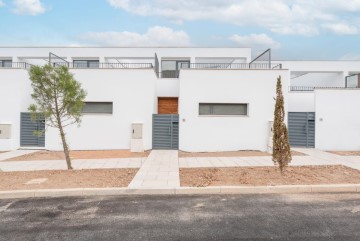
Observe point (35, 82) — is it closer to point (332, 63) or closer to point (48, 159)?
point (48, 159)

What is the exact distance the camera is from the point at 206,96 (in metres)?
15.4

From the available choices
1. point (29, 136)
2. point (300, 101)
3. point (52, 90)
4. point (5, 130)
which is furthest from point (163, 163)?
point (300, 101)

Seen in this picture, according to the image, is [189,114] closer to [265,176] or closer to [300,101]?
[265,176]

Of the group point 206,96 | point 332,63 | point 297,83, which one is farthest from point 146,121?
point 332,63

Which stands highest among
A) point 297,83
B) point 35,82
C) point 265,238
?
point 297,83

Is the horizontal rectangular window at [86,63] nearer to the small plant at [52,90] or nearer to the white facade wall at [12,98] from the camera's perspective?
the white facade wall at [12,98]

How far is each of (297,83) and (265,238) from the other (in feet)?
97.4

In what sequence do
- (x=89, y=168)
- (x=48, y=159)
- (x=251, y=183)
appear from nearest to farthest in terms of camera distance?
(x=251, y=183) → (x=89, y=168) → (x=48, y=159)

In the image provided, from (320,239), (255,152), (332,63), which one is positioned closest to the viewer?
(320,239)

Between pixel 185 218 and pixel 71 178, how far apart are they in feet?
15.6

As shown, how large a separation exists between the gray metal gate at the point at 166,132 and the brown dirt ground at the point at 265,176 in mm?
5483

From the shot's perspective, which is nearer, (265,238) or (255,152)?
(265,238)

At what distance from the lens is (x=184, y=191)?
294 inches

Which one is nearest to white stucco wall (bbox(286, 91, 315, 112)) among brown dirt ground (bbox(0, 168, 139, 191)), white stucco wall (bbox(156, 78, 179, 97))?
white stucco wall (bbox(156, 78, 179, 97))
